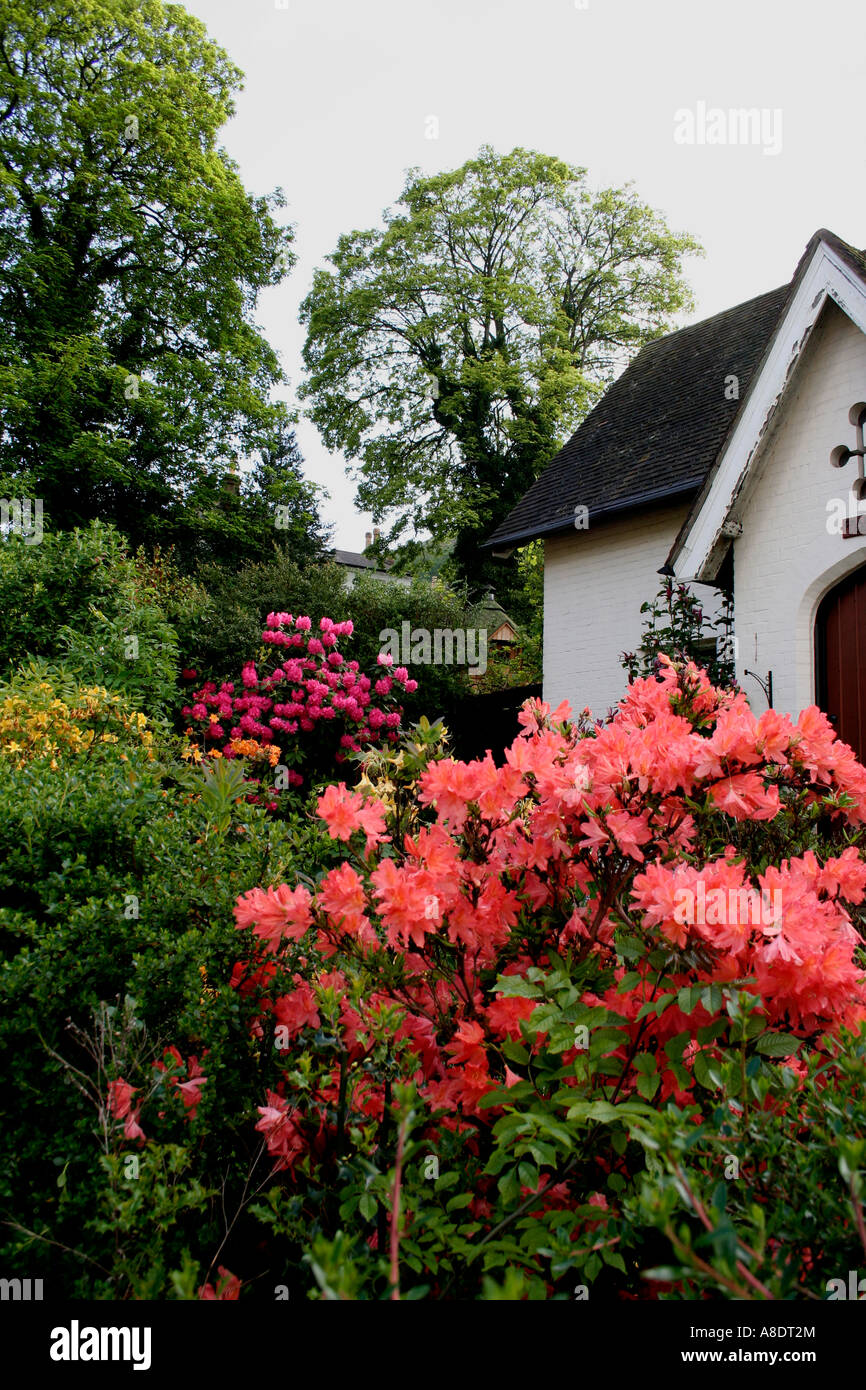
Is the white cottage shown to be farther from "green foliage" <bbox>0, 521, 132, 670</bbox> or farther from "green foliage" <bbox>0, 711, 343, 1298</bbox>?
"green foliage" <bbox>0, 521, 132, 670</bbox>

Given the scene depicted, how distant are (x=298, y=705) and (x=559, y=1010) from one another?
9358 mm

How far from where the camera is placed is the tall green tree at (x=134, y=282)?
701 inches

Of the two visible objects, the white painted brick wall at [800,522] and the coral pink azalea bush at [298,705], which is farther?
the coral pink azalea bush at [298,705]

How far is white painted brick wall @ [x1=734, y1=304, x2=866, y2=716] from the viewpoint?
21.0 feet

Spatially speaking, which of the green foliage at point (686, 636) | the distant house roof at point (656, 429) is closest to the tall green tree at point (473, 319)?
the distant house roof at point (656, 429)

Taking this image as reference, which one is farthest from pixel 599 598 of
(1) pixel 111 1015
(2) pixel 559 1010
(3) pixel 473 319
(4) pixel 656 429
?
(3) pixel 473 319

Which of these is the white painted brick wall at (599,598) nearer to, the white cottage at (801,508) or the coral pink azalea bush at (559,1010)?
the white cottage at (801,508)

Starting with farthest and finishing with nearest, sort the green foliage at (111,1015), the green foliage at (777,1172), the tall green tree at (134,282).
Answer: the tall green tree at (134,282) → the green foliage at (111,1015) → the green foliage at (777,1172)

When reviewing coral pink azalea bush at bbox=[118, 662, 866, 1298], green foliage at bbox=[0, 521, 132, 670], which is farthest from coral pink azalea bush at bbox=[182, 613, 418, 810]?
coral pink azalea bush at bbox=[118, 662, 866, 1298]

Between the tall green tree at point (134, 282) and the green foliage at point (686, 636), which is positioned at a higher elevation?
the tall green tree at point (134, 282)

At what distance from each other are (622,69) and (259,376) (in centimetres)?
1563

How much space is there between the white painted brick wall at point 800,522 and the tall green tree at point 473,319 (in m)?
17.1
